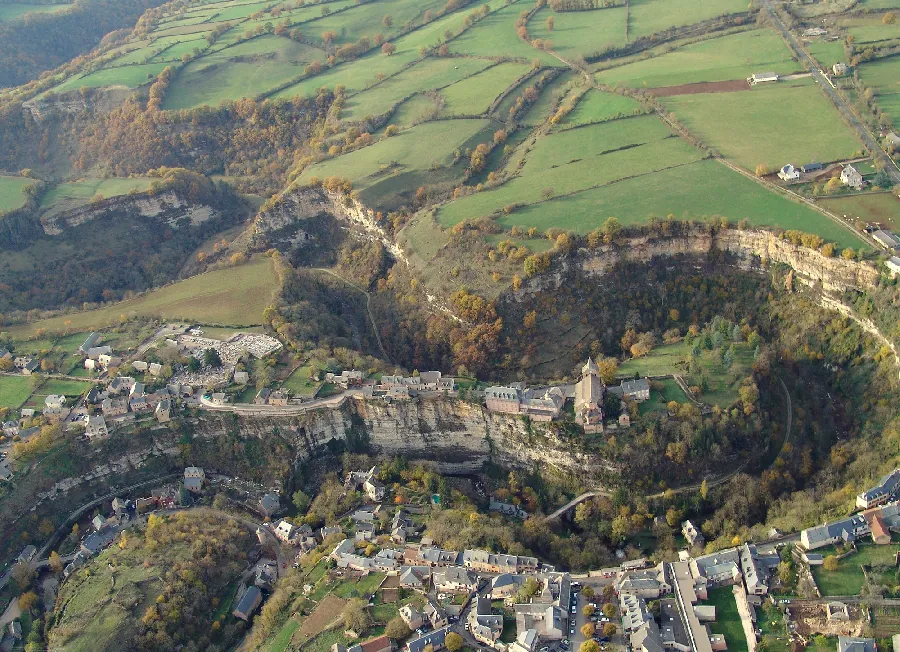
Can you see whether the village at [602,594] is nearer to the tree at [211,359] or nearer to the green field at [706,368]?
the green field at [706,368]

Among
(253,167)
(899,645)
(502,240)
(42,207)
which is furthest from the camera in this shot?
(253,167)

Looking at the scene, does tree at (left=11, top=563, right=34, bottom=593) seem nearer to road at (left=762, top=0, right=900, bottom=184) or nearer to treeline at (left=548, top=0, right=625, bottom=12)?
road at (left=762, top=0, right=900, bottom=184)

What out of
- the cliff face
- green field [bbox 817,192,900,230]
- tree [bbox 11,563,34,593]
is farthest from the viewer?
green field [bbox 817,192,900,230]

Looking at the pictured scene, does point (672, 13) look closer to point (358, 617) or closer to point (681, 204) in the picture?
point (681, 204)

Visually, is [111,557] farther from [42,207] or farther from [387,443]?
[42,207]

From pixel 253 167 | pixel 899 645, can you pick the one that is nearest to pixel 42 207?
pixel 253 167

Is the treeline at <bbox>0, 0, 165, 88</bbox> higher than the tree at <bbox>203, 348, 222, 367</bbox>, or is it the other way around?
the treeline at <bbox>0, 0, 165, 88</bbox>

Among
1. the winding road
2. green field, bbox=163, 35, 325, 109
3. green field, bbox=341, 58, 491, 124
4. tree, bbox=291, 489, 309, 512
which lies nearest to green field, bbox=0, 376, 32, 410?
tree, bbox=291, 489, 309, 512
